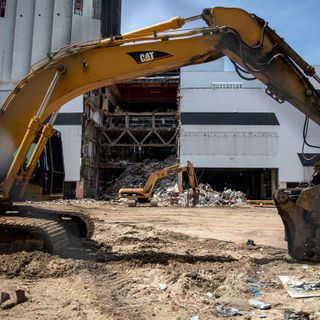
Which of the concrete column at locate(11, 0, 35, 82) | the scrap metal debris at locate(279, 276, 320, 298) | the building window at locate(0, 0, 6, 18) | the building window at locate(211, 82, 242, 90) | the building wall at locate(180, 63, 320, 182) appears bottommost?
the scrap metal debris at locate(279, 276, 320, 298)

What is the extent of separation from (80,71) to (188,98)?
29.6 metres

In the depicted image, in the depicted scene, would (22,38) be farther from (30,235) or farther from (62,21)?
(30,235)

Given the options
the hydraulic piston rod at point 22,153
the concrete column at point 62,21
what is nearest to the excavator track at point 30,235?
the hydraulic piston rod at point 22,153

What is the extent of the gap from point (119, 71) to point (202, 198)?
24862 millimetres

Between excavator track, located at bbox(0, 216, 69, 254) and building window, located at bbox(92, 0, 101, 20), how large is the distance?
30.1m

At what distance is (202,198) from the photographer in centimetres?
3109

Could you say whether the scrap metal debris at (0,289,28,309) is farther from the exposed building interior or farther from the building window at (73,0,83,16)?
the building window at (73,0,83,16)

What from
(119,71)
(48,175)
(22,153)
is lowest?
(48,175)

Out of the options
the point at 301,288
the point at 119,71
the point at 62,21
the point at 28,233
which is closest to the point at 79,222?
the point at 28,233

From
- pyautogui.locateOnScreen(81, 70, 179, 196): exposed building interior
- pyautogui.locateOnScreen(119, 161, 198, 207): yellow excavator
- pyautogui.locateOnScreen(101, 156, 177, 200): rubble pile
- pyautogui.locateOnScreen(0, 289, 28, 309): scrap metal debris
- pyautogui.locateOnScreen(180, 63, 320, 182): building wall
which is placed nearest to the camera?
pyautogui.locateOnScreen(0, 289, 28, 309): scrap metal debris

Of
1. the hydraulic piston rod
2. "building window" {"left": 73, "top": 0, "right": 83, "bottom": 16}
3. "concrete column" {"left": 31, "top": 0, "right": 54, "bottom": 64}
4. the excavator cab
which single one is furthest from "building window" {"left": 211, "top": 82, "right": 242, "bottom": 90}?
the hydraulic piston rod

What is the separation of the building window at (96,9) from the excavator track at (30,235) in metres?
30.1

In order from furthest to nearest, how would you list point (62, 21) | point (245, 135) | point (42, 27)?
point (42, 27)
point (62, 21)
point (245, 135)

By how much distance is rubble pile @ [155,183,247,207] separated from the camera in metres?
29.6
